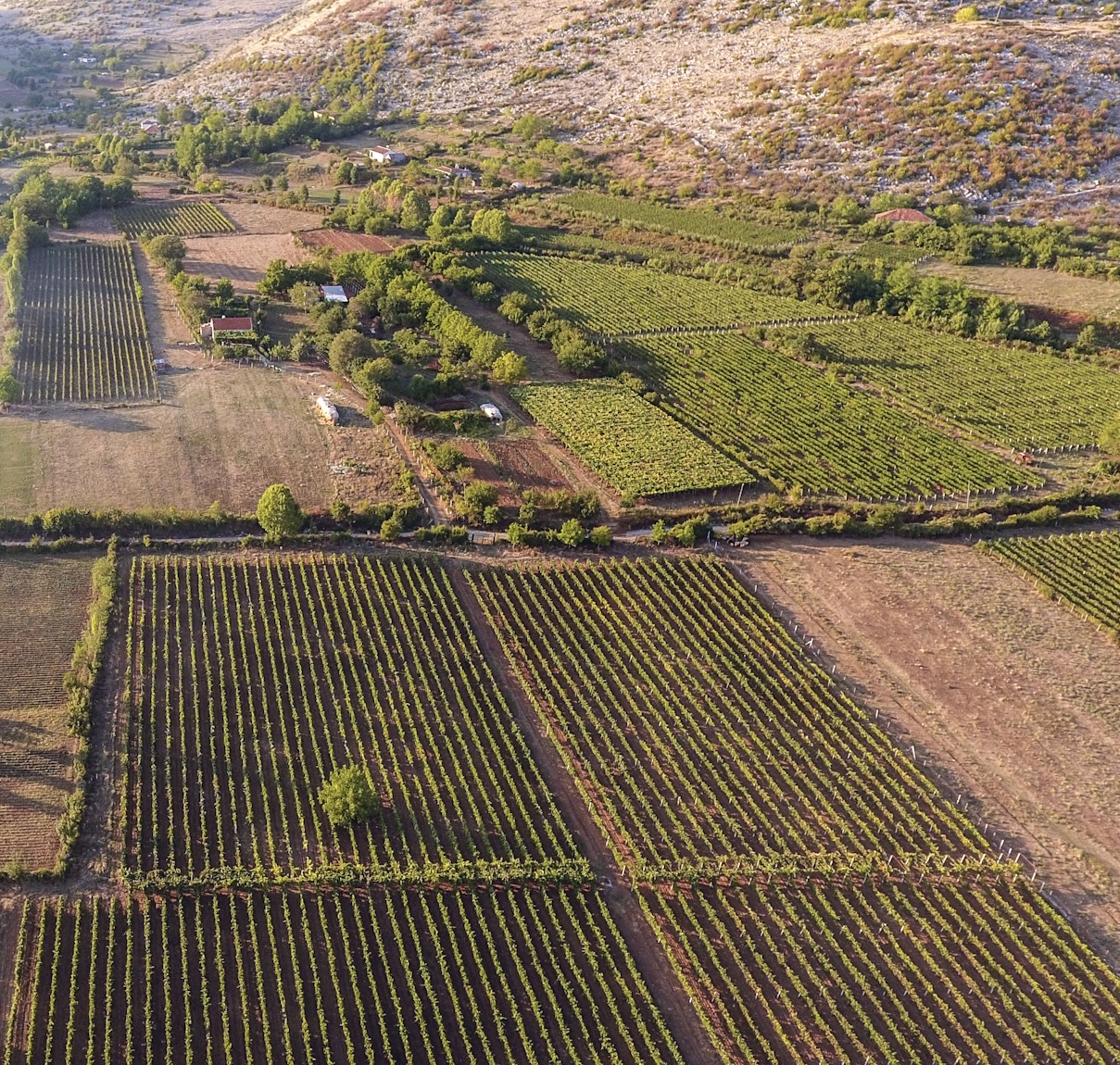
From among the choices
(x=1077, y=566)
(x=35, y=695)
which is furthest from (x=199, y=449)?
(x=1077, y=566)

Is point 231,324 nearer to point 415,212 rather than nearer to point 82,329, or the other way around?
point 82,329

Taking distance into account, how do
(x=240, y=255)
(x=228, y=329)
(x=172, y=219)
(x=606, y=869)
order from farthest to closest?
1. (x=172, y=219)
2. (x=240, y=255)
3. (x=228, y=329)
4. (x=606, y=869)

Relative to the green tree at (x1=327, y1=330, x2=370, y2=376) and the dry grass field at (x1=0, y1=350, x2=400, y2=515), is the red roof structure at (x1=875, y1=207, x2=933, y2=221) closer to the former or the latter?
the green tree at (x1=327, y1=330, x2=370, y2=376)

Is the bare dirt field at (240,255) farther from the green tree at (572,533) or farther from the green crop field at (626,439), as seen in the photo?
the green tree at (572,533)

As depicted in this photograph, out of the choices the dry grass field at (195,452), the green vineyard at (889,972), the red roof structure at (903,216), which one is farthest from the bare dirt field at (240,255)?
the green vineyard at (889,972)

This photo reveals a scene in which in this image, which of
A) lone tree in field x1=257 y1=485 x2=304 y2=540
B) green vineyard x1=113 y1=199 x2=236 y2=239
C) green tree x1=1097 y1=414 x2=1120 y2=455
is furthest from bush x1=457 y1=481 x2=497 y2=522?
green vineyard x1=113 y1=199 x2=236 y2=239
